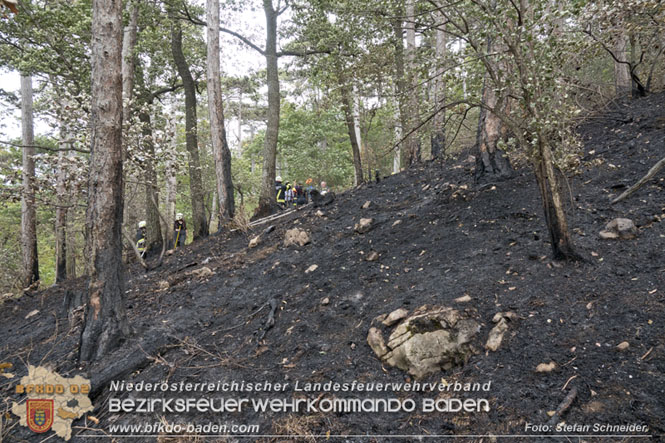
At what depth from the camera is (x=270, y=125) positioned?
29.6ft

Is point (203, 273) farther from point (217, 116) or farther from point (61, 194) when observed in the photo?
point (217, 116)

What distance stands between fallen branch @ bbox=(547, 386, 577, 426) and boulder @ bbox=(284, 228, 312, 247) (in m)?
4.28

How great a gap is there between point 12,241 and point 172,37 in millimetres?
11653

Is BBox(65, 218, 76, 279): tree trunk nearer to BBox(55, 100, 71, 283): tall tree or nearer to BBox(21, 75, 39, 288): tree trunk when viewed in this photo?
BBox(21, 75, 39, 288): tree trunk

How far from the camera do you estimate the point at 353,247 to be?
4.99 metres

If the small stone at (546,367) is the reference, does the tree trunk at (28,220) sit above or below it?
above

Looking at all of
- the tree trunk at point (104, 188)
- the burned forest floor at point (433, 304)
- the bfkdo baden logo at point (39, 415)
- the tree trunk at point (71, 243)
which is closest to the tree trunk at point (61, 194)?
the tree trunk at point (104, 188)

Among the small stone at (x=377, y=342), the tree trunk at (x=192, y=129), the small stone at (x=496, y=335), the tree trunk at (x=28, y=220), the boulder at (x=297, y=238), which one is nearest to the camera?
the small stone at (x=496, y=335)

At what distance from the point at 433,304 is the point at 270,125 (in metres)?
7.42

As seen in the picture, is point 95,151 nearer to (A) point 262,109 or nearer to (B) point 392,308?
(B) point 392,308

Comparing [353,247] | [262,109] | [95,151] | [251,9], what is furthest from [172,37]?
[262,109]

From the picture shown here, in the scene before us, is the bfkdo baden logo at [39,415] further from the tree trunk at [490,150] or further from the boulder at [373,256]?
the tree trunk at [490,150]

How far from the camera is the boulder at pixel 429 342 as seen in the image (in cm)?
245

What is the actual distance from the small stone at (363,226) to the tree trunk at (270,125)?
406cm
